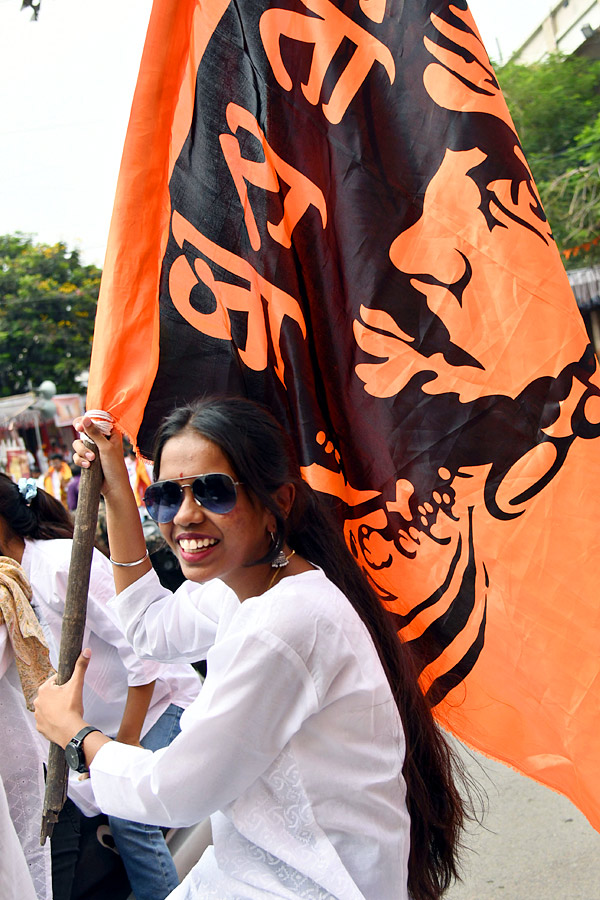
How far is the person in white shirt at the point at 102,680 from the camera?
242cm

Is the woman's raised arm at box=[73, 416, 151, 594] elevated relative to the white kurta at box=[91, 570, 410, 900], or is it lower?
elevated

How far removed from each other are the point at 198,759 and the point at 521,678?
78cm

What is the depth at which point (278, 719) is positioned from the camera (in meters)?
1.40

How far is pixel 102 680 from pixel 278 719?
135cm

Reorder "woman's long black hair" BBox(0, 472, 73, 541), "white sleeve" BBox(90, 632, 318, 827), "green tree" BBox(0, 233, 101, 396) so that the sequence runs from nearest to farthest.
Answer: "white sleeve" BBox(90, 632, 318, 827)
"woman's long black hair" BBox(0, 472, 73, 541)
"green tree" BBox(0, 233, 101, 396)

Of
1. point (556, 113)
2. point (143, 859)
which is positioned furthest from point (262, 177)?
point (556, 113)

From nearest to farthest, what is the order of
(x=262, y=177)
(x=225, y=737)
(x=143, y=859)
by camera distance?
(x=225, y=737) < (x=262, y=177) < (x=143, y=859)

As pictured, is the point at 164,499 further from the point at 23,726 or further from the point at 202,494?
the point at 23,726

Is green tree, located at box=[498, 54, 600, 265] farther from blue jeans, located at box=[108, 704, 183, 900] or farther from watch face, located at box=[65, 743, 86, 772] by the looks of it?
watch face, located at box=[65, 743, 86, 772]

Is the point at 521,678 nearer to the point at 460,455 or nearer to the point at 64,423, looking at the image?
the point at 460,455

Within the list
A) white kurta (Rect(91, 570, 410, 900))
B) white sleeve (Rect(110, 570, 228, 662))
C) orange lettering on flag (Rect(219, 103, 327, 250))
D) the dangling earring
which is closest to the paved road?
white sleeve (Rect(110, 570, 228, 662))

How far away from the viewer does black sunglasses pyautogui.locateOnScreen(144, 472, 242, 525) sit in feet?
5.05

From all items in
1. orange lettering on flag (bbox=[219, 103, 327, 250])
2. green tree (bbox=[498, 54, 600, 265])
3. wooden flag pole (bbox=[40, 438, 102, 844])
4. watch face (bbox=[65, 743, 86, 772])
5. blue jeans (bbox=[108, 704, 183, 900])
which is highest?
green tree (bbox=[498, 54, 600, 265])

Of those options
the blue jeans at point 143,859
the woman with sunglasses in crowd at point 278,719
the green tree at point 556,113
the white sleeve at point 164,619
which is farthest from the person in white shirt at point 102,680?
the green tree at point 556,113
